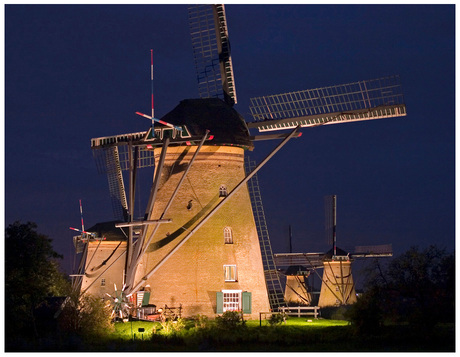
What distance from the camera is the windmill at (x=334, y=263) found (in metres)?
62.3

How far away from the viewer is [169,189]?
4316cm

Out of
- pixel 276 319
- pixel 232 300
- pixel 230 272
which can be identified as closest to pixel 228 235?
pixel 230 272

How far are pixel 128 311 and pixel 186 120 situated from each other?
8.93m

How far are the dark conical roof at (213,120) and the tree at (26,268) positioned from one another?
8.51m

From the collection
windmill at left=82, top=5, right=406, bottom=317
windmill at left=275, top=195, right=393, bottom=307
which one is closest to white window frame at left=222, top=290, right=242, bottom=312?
windmill at left=82, top=5, right=406, bottom=317

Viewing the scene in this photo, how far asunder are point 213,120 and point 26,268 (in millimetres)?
11132

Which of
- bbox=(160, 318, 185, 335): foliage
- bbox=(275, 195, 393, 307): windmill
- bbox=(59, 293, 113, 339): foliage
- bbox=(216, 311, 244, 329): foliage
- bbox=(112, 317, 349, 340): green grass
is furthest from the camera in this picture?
bbox=(275, 195, 393, 307): windmill

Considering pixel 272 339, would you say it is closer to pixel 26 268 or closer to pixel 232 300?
pixel 232 300

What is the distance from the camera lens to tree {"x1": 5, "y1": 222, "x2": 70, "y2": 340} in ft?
119

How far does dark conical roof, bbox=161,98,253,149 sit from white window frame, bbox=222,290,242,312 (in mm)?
6812

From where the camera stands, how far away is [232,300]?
42062mm

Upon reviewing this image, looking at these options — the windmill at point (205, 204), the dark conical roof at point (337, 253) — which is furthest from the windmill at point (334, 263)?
the windmill at point (205, 204)

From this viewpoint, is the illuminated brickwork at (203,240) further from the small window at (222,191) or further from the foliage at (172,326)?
the foliage at (172,326)

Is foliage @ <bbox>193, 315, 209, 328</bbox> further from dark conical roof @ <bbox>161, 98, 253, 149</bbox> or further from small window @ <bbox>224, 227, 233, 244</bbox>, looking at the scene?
dark conical roof @ <bbox>161, 98, 253, 149</bbox>
